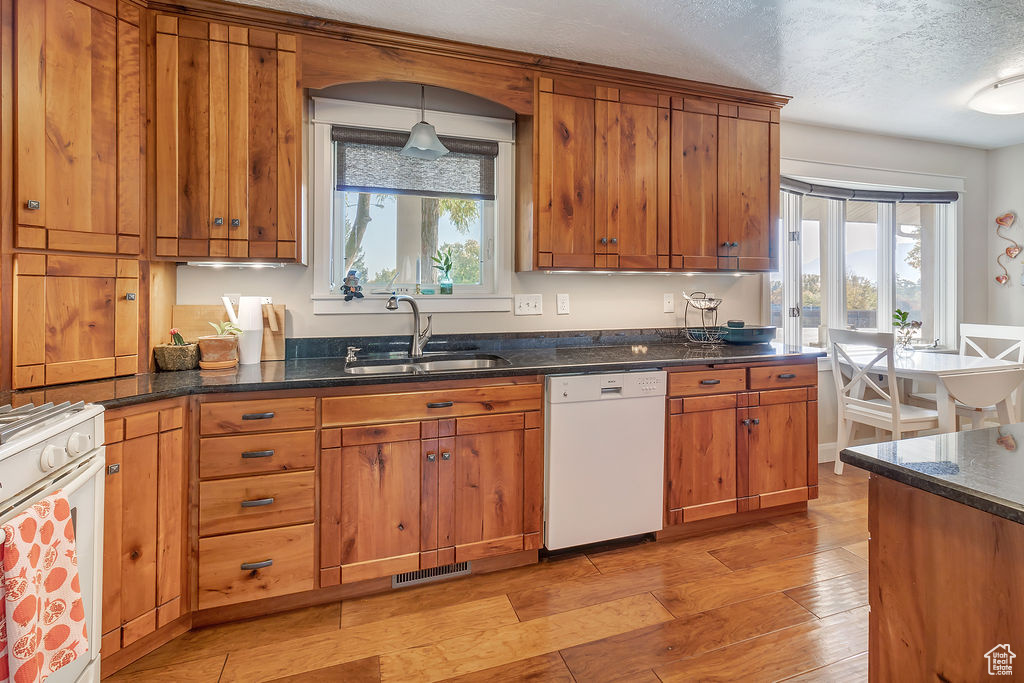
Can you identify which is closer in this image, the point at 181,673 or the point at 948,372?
the point at 181,673

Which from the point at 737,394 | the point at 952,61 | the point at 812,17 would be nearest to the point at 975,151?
the point at 952,61

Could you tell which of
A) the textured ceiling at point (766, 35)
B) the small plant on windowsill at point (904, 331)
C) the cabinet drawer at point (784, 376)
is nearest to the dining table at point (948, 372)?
the small plant on windowsill at point (904, 331)

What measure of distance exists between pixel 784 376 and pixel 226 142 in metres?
3.01

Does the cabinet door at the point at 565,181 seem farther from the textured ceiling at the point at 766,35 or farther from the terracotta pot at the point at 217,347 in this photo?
the terracotta pot at the point at 217,347

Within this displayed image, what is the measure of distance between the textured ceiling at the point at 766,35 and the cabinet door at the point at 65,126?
0.64 meters

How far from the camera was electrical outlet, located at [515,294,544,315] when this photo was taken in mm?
2998

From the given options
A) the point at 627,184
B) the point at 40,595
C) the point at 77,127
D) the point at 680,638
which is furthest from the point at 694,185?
the point at 40,595

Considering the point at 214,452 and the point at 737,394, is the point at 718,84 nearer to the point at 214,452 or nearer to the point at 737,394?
the point at 737,394


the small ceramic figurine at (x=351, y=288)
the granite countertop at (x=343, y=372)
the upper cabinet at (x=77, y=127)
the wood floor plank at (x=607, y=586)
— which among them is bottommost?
the wood floor plank at (x=607, y=586)

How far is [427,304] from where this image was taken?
2838 millimetres

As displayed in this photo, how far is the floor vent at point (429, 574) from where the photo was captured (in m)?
2.25

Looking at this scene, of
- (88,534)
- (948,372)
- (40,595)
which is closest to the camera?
(40,595)

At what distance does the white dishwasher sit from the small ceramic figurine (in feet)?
3.54

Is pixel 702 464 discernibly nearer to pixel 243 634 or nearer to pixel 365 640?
pixel 365 640
